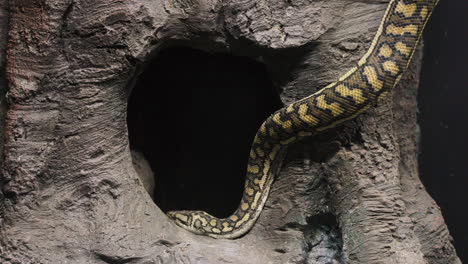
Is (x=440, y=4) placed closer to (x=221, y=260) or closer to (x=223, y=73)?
(x=223, y=73)

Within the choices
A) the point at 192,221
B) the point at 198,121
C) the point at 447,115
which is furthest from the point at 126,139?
the point at 447,115

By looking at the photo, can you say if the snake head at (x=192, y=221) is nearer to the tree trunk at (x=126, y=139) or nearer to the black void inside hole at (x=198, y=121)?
the tree trunk at (x=126, y=139)

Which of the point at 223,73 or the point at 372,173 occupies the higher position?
the point at 223,73

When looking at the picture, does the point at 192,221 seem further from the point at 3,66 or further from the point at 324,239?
the point at 3,66

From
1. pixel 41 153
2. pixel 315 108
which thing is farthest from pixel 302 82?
pixel 41 153

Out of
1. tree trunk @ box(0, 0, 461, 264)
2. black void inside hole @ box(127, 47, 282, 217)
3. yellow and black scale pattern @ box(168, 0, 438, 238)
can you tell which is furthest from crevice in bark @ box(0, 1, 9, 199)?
yellow and black scale pattern @ box(168, 0, 438, 238)

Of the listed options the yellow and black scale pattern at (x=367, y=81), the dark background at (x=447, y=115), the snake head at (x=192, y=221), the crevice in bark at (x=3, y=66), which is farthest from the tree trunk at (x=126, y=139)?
the dark background at (x=447, y=115)
